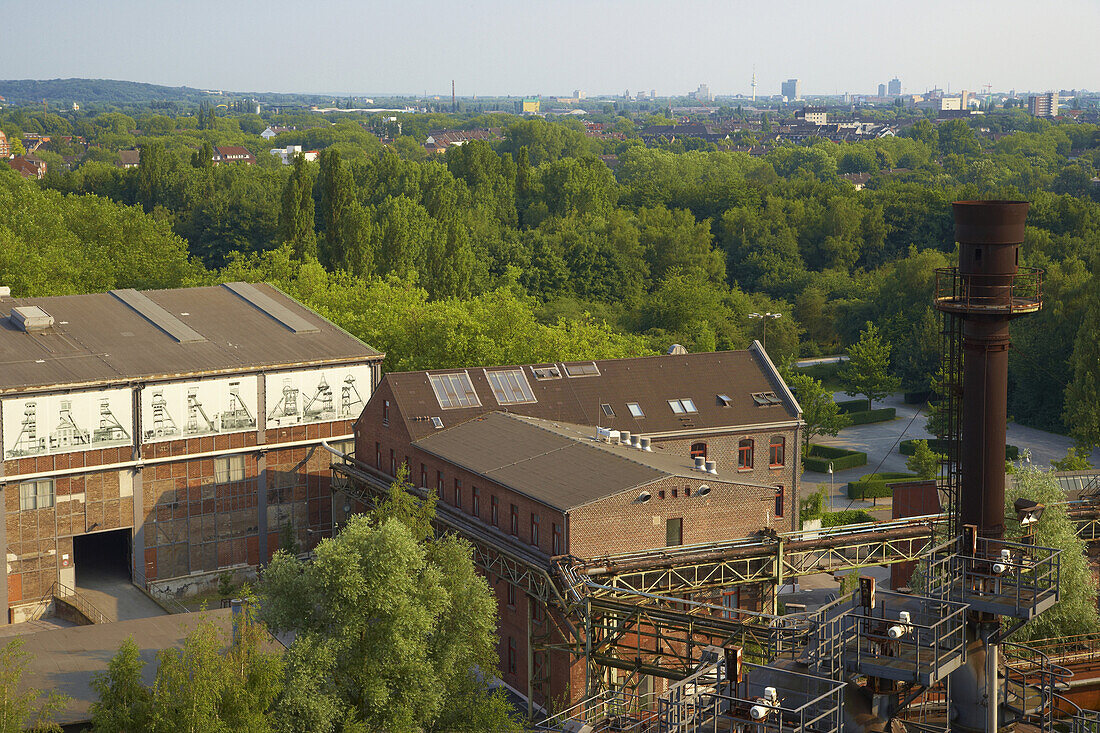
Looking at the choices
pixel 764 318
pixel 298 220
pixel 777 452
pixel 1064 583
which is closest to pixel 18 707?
pixel 1064 583

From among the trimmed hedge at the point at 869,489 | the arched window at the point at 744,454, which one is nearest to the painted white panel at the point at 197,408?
the arched window at the point at 744,454

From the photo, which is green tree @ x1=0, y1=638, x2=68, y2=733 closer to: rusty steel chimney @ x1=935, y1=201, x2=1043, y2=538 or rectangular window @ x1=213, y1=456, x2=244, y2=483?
rectangular window @ x1=213, y1=456, x2=244, y2=483

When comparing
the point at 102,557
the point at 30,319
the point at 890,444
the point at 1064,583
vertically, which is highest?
the point at 30,319

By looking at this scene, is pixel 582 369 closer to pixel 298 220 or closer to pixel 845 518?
pixel 845 518

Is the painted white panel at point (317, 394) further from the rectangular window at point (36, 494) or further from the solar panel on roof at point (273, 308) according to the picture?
the rectangular window at point (36, 494)

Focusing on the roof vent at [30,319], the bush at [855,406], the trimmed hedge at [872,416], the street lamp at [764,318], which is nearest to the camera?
the roof vent at [30,319]

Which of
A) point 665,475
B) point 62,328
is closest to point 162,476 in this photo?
point 62,328
